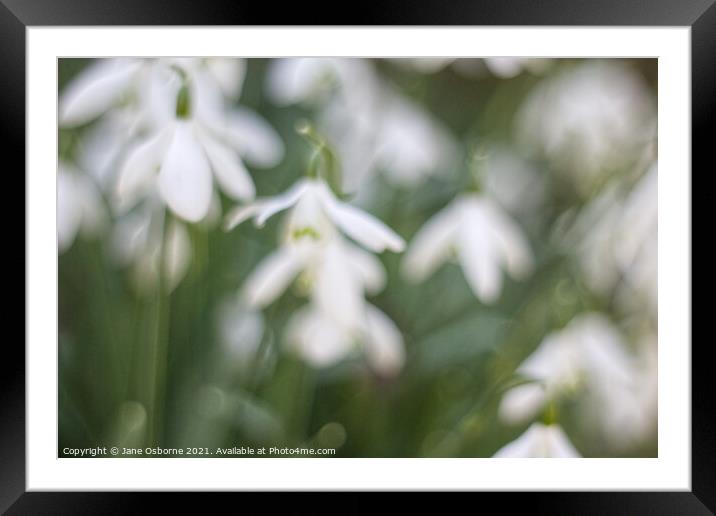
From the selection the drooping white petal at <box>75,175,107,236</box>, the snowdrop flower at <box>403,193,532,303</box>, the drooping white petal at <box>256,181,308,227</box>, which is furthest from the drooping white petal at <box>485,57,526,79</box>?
the drooping white petal at <box>75,175,107,236</box>

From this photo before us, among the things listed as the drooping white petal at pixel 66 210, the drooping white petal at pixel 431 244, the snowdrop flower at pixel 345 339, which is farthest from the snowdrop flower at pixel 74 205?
the drooping white petal at pixel 431 244

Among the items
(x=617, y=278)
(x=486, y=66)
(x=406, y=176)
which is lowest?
(x=617, y=278)

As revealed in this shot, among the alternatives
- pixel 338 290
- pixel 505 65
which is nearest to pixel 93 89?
pixel 338 290

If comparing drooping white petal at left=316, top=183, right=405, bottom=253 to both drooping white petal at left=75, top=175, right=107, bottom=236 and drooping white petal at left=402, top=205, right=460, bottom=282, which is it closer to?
drooping white petal at left=402, top=205, right=460, bottom=282

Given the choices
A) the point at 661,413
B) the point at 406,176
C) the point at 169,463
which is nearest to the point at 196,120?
the point at 406,176

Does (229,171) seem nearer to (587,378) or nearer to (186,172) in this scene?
(186,172)

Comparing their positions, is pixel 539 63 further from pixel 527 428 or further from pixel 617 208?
pixel 527 428

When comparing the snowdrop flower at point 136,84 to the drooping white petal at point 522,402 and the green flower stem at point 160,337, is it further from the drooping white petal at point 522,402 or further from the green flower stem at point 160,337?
the drooping white petal at point 522,402

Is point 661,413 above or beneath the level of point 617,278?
beneath
